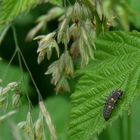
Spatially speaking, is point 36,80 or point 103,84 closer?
point 103,84

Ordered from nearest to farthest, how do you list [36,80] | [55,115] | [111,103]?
1. [111,103]
2. [55,115]
3. [36,80]

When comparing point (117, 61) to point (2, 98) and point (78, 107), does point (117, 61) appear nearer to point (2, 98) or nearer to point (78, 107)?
point (78, 107)

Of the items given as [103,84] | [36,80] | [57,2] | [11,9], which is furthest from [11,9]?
[36,80]

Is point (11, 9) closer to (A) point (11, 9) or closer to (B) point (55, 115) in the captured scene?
(A) point (11, 9)

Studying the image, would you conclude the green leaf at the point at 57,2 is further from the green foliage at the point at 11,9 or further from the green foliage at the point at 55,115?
the green foliage at the point at 55,115

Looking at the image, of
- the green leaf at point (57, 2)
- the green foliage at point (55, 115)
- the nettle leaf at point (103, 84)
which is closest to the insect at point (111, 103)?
the nettle leaf at point (103, 84)

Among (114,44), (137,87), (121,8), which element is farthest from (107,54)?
(121,8)
